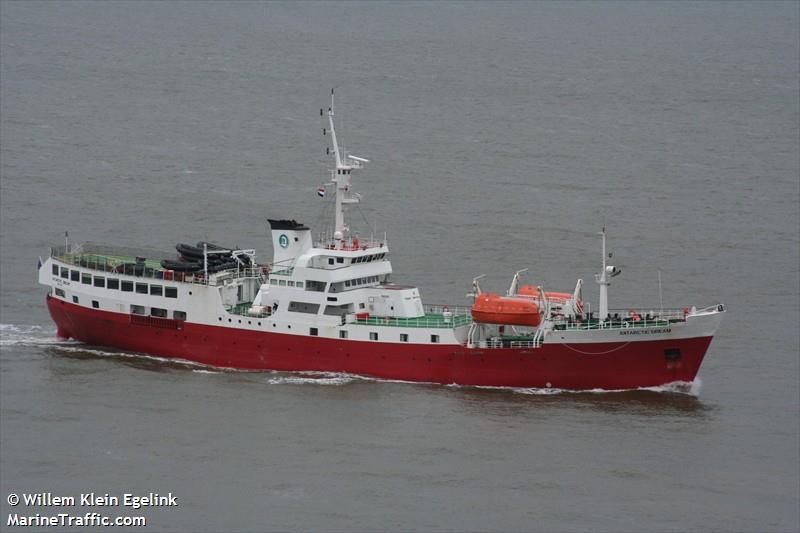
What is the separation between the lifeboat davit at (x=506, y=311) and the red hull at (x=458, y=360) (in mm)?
1195

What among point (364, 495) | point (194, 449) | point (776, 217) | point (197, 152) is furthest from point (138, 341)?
point (776, 217)

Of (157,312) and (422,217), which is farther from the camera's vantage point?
(422,217)

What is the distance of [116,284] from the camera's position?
61.1 metres

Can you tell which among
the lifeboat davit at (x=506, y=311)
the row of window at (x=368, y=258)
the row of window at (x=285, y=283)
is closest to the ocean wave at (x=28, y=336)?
the row of window at (x=285, y=283)

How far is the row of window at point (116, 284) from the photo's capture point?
5978 centimetres

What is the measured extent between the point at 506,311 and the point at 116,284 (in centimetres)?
1808

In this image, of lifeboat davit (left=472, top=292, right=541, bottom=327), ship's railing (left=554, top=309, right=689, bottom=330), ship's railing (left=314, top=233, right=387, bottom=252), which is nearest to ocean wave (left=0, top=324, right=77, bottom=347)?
ship's railing (left=314, top=233, right=387, bottom=252)

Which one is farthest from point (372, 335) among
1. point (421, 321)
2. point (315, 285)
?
point (315, 285)

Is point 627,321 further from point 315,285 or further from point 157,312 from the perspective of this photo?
point 157,312

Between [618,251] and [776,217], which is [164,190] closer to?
[618,251]

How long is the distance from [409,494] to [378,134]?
5664cm

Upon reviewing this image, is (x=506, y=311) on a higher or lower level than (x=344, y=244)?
lower

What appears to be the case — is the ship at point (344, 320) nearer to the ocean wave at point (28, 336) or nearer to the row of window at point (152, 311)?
the row of window at point (152, 311)

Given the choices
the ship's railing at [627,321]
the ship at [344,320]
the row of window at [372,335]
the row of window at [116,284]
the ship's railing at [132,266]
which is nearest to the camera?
the ship's railing at [627,321]
